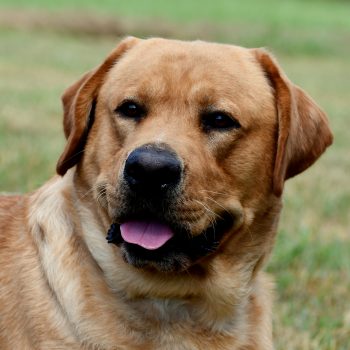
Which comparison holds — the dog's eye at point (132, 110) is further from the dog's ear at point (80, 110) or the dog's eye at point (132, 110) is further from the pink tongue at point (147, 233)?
the pink tongue at point (147, 233)

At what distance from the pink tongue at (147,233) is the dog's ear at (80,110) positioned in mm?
604

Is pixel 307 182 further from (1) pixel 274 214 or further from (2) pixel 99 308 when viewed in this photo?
(2) pixel 99 308

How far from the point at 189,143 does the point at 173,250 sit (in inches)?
20.6

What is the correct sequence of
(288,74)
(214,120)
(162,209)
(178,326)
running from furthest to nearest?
1. (288,74)
2. (214,120)
3. (178,326)
4. (162,209)

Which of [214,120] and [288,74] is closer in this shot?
[214,120]

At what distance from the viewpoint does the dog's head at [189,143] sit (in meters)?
→ 3.81

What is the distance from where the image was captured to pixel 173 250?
389 cm

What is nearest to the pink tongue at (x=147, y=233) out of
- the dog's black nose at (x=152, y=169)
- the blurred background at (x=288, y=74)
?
the dog's black nose at (x=152, y=169)

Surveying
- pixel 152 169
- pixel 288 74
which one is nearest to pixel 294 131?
pixel 152 169

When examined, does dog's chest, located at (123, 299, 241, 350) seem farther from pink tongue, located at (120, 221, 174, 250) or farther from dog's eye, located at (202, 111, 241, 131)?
dog's eye, located at (202, 111, 241, 131)

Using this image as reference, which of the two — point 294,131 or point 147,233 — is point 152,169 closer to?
point 147,233

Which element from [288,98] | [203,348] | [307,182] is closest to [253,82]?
[288,98]

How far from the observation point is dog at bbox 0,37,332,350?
152 inches

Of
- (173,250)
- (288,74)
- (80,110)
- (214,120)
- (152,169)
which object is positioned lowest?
(288,74)
